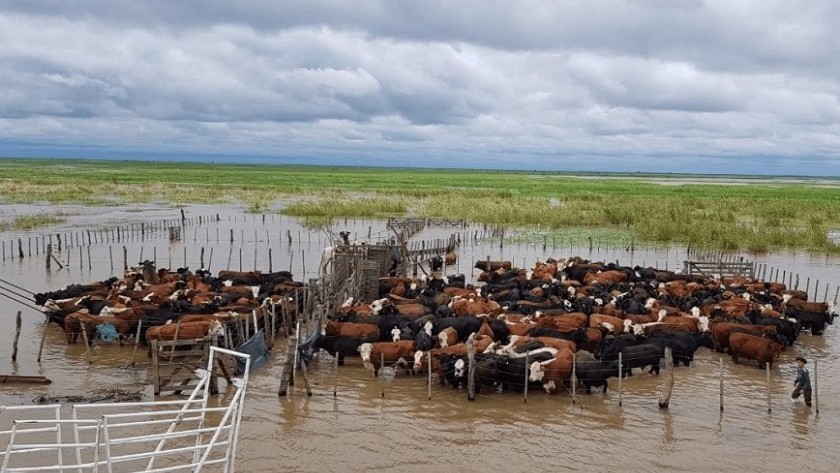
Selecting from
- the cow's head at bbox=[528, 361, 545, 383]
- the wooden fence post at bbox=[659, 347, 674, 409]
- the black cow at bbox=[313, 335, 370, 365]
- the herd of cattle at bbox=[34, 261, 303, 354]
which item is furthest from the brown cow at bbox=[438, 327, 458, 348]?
the wooden fence post at bbox=[659, 347, 674, 409]

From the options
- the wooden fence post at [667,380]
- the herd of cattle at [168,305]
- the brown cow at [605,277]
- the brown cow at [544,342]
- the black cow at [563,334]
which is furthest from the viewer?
the brown cow at [605,277]

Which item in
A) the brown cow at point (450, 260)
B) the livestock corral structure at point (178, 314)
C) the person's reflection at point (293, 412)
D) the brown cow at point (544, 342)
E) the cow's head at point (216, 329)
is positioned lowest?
the person's reflection at point (293, 412)

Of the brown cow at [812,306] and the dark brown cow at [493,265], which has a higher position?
the brown cow at [812,306]

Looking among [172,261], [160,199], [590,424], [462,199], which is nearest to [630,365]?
[590,424]

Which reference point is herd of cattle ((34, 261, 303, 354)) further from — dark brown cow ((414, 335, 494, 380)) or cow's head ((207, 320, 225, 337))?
dark brown cow ((414, 335, 494, 380))

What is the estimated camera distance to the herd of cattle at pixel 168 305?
16.5 meters

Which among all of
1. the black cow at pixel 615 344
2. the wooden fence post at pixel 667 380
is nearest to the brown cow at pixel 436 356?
the black cow at pixel 615 344

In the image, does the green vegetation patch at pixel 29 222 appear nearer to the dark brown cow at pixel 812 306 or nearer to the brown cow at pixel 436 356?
the brown cow at pixel 436 356

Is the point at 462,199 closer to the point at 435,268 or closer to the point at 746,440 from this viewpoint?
the point at 435,268

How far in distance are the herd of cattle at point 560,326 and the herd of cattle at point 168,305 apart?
2138mm

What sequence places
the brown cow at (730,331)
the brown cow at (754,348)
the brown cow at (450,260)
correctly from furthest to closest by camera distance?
the brown cow at (450,260), the brown cow at (730,331), the brown cow at (754,348)

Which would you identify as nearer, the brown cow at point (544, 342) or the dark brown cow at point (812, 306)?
the brown cow at point (544, 342)

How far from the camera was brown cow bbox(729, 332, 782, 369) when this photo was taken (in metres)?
16.0

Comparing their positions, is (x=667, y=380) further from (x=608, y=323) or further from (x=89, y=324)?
(x=89, y=324)
